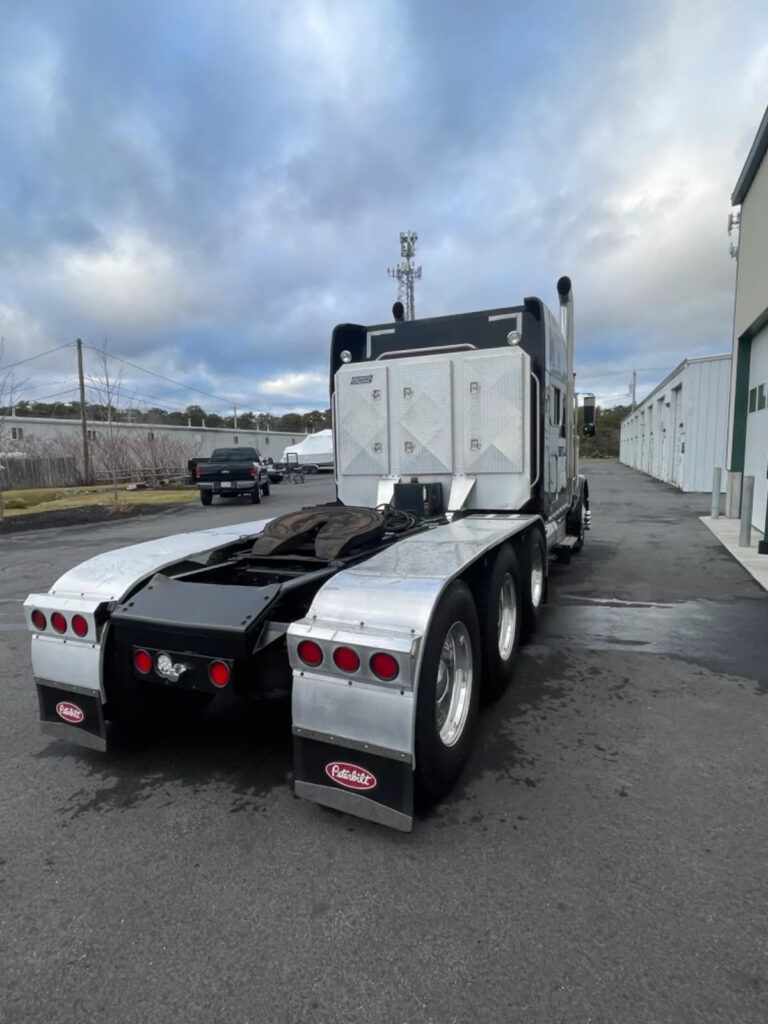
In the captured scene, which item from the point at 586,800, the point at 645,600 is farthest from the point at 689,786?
the point at 645,600

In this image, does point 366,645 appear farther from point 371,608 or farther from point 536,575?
point 536,575

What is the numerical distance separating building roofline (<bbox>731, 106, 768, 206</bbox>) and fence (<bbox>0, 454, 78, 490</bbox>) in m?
31.3

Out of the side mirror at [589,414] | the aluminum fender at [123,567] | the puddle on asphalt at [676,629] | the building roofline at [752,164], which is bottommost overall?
the puddle on asphalt at [676,629]

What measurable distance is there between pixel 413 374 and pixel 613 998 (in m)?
5.06

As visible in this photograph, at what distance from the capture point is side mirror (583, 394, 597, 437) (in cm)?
851

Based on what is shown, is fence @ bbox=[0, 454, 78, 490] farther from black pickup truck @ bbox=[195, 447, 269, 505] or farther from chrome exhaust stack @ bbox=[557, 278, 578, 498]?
chrome exhaust stack @ bbox=[557, 278, 578, 498]

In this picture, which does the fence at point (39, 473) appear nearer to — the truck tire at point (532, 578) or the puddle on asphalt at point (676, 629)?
the puddle on asphalt at point (676, 629)

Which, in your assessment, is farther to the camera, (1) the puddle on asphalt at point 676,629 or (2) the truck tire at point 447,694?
(1) the puddle on asphalt at point 676,629

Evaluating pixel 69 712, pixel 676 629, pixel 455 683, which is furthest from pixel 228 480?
pixel 455 683

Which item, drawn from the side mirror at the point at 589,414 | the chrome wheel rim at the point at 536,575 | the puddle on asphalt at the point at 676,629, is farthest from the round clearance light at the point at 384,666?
Answer: the side mirror at the point at 589,414

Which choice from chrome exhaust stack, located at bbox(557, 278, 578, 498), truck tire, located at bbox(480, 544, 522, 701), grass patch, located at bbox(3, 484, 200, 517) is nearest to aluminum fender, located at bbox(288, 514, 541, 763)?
truck tire, located at bbox(480, 544, 522, 701)

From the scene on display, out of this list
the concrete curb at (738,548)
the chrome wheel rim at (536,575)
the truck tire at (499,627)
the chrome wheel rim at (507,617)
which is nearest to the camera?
the truck tire at (499,627)

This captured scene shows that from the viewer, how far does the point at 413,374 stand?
6.01 meters

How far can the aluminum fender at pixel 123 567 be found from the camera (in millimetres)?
3296
